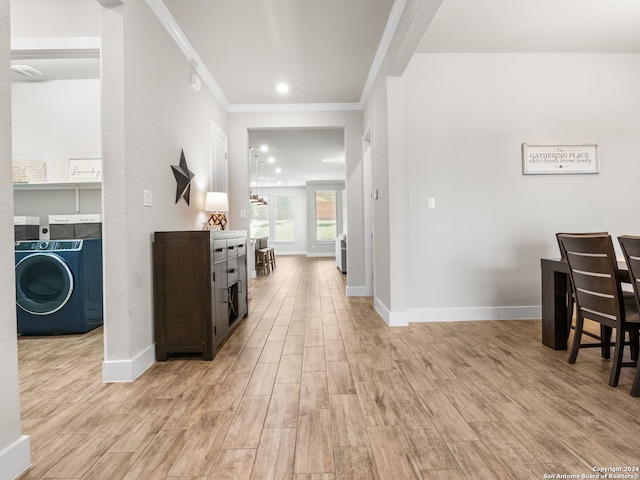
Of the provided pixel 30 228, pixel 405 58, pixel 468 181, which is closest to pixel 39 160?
pixel 30 228

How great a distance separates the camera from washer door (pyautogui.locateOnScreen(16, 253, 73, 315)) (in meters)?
3.35

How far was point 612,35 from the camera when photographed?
339cm

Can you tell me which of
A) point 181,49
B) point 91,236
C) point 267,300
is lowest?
point 267,300

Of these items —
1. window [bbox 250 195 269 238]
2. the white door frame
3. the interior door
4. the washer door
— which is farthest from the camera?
window [bbox 250 195 269 238]

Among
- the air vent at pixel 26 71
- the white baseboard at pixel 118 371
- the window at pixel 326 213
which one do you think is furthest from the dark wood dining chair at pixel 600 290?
the window at pixel 326 213

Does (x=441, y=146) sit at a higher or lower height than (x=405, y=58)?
lower

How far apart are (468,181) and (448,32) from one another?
141cm

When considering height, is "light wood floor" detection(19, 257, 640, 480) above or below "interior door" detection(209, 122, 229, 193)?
below

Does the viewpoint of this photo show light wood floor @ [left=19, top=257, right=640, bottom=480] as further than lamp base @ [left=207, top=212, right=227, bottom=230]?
No

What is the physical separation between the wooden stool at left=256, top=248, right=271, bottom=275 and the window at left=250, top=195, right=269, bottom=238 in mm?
4703

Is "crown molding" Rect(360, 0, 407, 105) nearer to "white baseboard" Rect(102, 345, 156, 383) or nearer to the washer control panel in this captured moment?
"white baseboard" Rect(102, 345, 156, 383)

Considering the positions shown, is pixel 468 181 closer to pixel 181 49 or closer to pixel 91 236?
pixel 181 49

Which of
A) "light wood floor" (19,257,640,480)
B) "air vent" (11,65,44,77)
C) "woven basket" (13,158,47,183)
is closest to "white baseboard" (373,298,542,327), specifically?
"light wood floor" (19,257,640,480)

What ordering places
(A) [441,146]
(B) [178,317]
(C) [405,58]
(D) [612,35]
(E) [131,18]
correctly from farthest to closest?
(A) [441,146], (D) [612,35], (C) [405,58], (B) [178,317], (E) [131,18]
